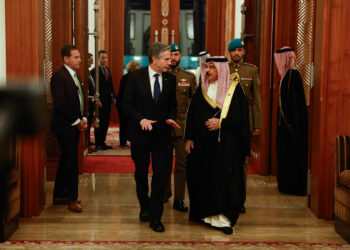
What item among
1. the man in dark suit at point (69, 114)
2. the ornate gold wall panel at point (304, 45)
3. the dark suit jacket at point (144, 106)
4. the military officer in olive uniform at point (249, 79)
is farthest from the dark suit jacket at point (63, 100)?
the ornate gold wall panel at point (304, 45)

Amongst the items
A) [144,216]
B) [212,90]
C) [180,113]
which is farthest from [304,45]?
[144,216]

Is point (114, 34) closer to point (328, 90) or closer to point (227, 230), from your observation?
point (328, 90)

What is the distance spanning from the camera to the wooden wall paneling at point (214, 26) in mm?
9484

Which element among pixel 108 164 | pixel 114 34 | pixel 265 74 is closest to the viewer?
pixel 265 74

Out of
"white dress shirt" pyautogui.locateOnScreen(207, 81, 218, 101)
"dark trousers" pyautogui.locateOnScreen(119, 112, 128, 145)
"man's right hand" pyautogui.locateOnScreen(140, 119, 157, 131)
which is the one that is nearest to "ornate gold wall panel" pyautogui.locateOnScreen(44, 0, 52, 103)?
"man's right hand" pyautogui.locateOnScreen(140, 119, 157, 131)

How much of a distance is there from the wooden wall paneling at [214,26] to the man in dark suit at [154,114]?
5.84 metres

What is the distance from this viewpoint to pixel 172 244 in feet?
11.2

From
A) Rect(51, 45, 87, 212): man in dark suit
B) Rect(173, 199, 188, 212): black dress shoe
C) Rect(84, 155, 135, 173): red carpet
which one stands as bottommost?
Rect(84, 155, 135, 173): red carpet

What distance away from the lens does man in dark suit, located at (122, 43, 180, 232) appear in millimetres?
3729

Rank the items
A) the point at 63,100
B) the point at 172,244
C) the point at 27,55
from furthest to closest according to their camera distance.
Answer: the point at 63,100 → the point at 27,55 → the point at 172,244

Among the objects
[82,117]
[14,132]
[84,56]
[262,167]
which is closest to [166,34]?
[84,56]

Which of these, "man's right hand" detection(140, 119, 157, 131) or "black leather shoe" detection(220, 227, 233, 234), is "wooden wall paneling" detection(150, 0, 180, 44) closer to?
"man's right hand" detection(140, 119, 157, 131)

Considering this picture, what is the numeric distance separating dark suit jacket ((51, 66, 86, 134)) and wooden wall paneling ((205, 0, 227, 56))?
5653 millimetres

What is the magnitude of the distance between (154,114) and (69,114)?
84 cm
